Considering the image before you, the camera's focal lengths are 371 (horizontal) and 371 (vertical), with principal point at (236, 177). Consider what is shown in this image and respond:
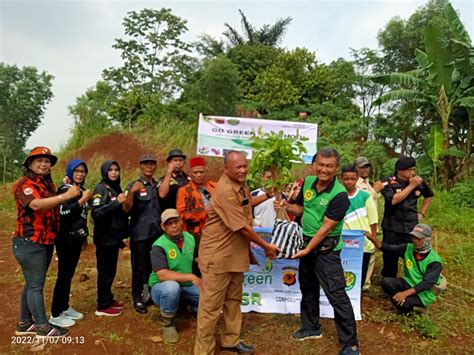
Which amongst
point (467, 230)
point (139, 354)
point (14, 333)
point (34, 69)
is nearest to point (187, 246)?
point (139, 354)

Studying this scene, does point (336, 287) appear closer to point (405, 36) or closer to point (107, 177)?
point (107, 177)

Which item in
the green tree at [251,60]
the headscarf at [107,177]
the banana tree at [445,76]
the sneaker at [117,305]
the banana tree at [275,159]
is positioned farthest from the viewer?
the green tree at [251,60]

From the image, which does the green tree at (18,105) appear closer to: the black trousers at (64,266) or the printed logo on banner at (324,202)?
the black trousers at (64,266)

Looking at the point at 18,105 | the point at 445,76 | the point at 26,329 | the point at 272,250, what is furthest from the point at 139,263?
the point at 18,105

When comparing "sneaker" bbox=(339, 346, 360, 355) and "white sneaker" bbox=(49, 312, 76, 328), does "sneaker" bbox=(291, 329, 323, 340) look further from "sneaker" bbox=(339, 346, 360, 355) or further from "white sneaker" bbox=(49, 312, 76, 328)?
"white sneaker" bbox=(49, 312, 76, 328)

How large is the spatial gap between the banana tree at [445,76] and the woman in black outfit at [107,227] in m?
9.95

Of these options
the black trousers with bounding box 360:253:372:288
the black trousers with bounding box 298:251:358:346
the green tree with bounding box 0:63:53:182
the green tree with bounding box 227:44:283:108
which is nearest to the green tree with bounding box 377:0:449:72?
the green tree with bounding box 227:44:283:108

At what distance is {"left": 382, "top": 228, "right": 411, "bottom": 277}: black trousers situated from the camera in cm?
453

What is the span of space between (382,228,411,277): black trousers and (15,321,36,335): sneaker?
3956mm

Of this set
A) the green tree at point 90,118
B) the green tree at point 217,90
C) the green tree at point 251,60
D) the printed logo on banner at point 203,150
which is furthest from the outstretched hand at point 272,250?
the green tree at point 251,60

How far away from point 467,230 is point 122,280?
7058mm

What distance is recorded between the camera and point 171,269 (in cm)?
376

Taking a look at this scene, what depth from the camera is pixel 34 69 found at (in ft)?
70.5

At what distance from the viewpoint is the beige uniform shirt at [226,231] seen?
3061 mm
